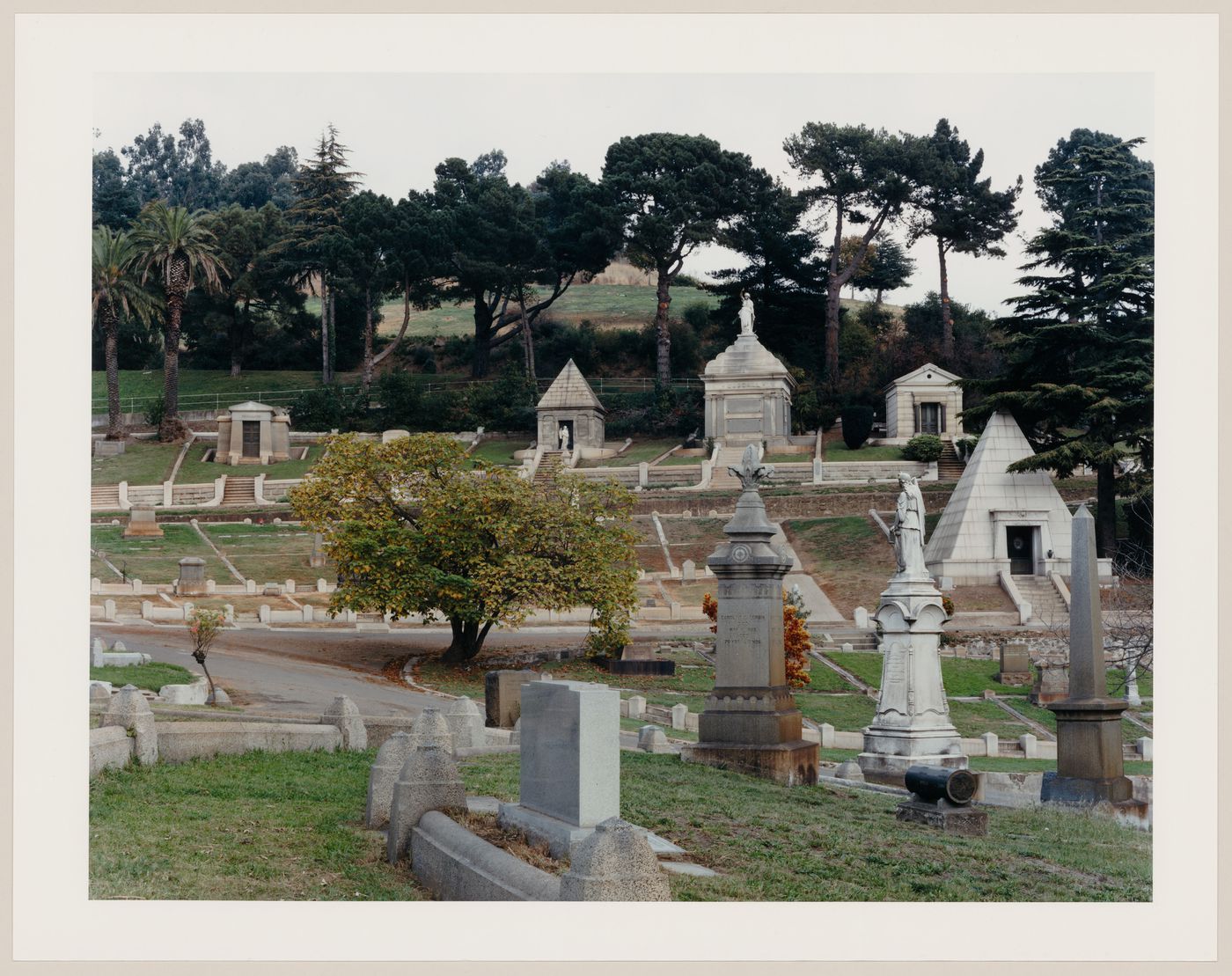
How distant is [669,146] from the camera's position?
209ft

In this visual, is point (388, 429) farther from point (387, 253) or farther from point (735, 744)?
point (735, 744)

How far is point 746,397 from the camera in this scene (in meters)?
58.8

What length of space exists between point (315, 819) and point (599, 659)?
19.9 meters

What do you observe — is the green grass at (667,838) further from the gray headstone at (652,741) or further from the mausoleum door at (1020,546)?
the mausoleum door at (1020,546)

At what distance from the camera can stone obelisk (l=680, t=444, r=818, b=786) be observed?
15.1 meters

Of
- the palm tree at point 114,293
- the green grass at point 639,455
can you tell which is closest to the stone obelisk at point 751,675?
the green grass at point 639,455

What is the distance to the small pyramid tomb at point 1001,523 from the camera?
4016 cm

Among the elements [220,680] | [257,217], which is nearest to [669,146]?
[257,217]

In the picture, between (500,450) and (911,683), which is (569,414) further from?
(911,683)

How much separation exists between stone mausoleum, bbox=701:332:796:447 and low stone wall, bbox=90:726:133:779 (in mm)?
47005

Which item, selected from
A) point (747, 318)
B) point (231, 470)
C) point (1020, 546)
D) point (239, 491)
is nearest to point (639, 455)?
point (747, 318)

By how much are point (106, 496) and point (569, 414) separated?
68.3ft

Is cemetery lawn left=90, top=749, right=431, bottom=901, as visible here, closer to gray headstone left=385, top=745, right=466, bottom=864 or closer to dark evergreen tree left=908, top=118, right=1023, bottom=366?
gray headstone left=385, top=745, right=466, bottom=864

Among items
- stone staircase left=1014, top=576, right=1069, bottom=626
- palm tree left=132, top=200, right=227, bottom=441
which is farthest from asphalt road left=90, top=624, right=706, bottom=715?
palm tree left=132, top=200, right=227, bottom=441
